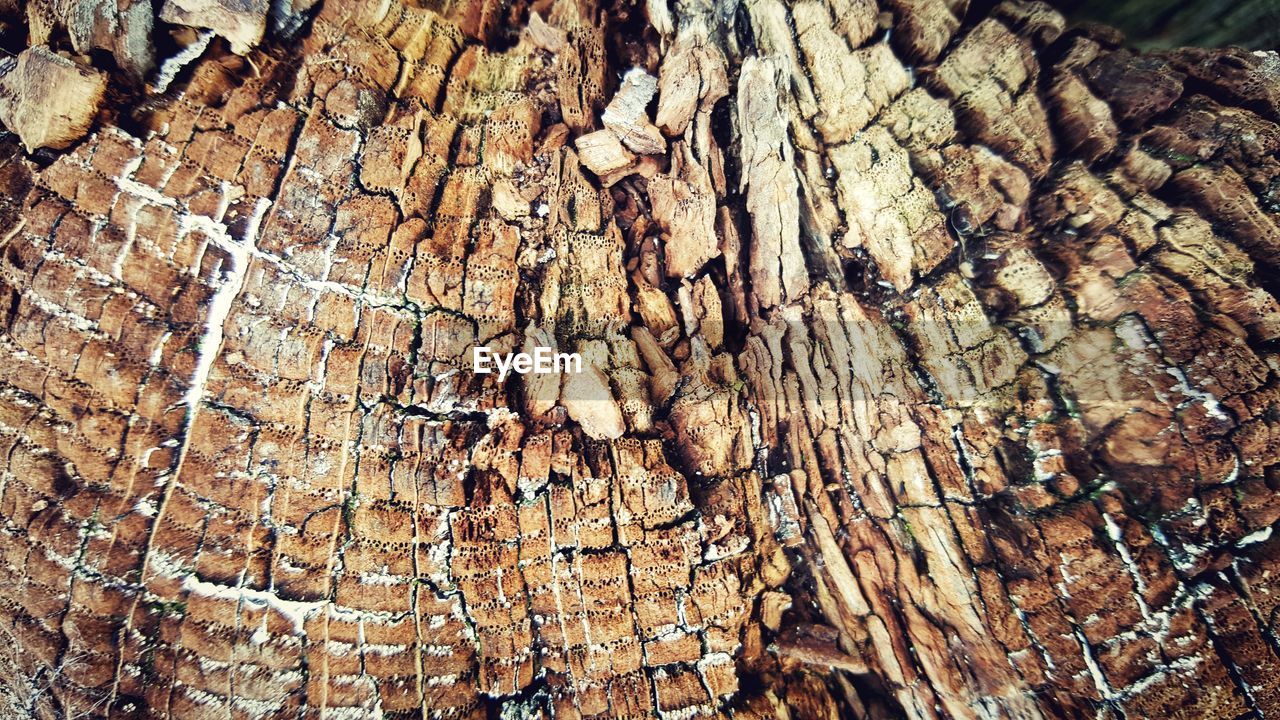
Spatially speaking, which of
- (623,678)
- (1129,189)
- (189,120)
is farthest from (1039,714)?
(189,120)

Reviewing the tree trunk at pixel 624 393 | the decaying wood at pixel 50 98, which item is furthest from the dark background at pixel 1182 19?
the decaying wood at pixel 50 98

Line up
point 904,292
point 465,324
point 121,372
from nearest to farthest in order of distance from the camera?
1. point 121,372
2. point 465,324
3. point 904,292

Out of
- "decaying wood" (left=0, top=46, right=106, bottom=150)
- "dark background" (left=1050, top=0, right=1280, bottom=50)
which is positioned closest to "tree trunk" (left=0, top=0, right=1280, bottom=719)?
"decaying wood" (left=0, top=46, right=106, bottom=150)

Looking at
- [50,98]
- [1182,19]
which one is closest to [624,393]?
[50,98]

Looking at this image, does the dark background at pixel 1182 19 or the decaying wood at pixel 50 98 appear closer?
the decaying wood at pixel 50 98

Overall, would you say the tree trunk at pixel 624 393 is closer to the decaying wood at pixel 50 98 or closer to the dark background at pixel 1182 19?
the decaying wood at pixel 50 98

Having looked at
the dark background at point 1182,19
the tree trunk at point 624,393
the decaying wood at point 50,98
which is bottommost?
the tree trunk at point 624,393

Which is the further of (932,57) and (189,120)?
(932,57)

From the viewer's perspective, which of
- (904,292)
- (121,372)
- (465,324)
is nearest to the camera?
(121,372)

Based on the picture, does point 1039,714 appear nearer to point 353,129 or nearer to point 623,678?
point 623,678
